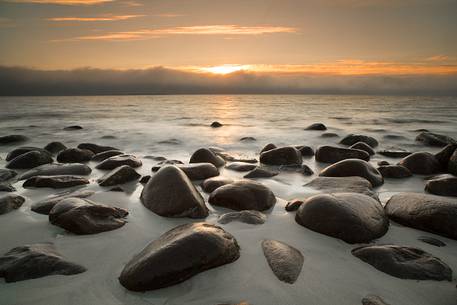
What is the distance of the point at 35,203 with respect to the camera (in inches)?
133

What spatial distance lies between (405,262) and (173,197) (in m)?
1.93

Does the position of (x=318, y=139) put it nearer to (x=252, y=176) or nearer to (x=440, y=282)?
(x=252, y=176)

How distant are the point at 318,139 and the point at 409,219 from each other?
299 inches

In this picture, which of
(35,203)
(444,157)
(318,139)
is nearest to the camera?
(35,203)

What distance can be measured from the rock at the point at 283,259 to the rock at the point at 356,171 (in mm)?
2265

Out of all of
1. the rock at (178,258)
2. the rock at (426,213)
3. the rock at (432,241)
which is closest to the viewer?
the rock at (178,258)

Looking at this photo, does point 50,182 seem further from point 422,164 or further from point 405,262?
point 422,164

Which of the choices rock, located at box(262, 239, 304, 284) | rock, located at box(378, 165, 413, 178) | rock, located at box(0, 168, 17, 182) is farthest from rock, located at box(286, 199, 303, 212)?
rock, located at box(0, 168, 17, 182)

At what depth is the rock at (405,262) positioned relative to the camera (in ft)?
6.75

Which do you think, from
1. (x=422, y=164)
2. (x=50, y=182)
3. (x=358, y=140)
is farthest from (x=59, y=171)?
(x=358, y=140)

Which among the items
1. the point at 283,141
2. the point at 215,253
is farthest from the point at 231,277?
the point at 283,141

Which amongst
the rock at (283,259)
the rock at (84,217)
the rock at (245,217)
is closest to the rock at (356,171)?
the rock at (245,217)

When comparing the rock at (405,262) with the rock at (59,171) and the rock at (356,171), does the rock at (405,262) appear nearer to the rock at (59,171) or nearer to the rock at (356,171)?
the rock at (356,171)

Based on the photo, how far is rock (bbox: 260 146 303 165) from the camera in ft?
Result: 18.4
